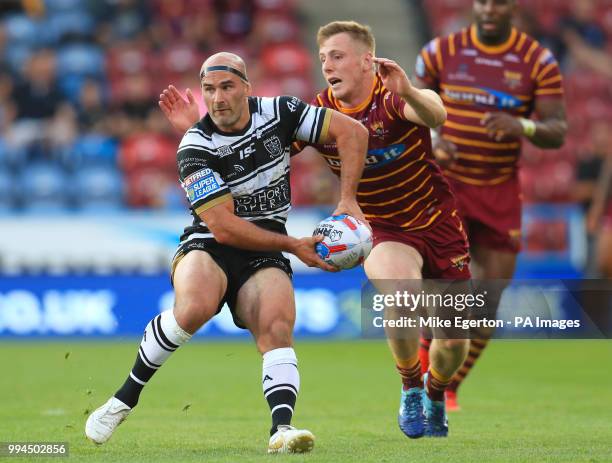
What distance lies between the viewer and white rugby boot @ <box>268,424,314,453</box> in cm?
600

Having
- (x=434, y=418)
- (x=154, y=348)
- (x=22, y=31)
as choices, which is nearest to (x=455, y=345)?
(x=434, y=418)

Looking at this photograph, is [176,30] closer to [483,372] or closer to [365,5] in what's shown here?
[365,5]

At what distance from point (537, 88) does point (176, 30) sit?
12.1m

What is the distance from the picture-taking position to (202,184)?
20.9 ft

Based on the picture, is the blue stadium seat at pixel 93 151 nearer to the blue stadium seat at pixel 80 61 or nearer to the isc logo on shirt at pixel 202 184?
the blue stadium seat at pixel 80 61

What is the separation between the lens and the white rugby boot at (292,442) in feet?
19.7

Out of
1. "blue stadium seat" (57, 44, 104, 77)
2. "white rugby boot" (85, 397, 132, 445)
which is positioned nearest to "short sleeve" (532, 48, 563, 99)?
"white rugby boot" (85, 397, 132, 445)

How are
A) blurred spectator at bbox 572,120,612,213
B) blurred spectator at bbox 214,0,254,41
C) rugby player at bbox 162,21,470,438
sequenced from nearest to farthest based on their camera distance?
rugby player at bbox 162,21,470,438, blurred spectator at bbox 572,120,612,213, blurred spectator at bbox 214,0,254,41

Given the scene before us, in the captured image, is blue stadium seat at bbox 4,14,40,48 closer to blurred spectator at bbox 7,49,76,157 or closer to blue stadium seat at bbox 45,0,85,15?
blue stadium seat at bbox 45,0,85,15

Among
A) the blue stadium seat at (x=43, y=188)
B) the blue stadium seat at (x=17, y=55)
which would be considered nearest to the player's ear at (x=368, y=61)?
the blue stadium seat at (x=43, y=188)

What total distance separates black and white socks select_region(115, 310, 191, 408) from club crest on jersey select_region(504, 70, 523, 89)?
3.77 meters

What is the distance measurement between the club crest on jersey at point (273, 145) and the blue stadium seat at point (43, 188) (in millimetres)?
10737

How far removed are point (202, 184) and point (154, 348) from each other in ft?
2.97

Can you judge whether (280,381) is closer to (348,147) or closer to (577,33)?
(348,147)
